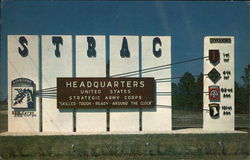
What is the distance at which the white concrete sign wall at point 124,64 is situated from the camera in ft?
42.6

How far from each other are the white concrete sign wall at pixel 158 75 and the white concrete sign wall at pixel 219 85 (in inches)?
68.5

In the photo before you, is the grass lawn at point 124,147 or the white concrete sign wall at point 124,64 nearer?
the grass lawn at point 124,147

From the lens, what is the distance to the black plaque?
13.0m

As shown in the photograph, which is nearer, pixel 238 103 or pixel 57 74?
pixel 57 74

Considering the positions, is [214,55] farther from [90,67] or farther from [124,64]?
[90,67]

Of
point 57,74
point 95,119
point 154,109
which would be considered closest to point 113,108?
point 95,119

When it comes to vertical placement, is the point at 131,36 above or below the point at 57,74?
above

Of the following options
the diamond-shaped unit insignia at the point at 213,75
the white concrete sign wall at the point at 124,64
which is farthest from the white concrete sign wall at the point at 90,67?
the diamond-shaped unit insignia at the point at 213,75

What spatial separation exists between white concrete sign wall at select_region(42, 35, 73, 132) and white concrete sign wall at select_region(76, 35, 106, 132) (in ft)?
1.28

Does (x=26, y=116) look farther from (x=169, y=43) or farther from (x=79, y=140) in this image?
(x=169, y=43)

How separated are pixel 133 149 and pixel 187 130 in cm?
522

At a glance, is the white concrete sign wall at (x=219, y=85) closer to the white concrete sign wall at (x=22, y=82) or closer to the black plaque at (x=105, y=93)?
the black plaque at (x=105, y=93)

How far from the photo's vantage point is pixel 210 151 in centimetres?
918

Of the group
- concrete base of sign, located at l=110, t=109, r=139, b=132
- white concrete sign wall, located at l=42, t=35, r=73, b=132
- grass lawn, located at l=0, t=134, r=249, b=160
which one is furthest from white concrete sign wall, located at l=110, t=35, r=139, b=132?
white concrete sign wall, located at l=42, t=35, r=73, b=132
